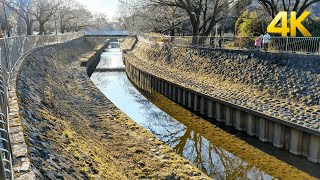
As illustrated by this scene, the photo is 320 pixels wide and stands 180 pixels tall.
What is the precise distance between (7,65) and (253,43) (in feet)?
48.4

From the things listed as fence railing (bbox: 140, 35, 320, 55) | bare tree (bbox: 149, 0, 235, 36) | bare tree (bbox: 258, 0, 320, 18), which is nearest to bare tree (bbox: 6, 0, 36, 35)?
bare tree (bbox: 149, 0, 235, 36)

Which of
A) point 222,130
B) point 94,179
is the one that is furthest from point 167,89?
point 94,179

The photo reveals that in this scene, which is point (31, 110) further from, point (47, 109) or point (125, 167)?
point (125, 167)

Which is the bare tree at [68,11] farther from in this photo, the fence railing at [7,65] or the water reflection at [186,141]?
the water reflection at [186,141]

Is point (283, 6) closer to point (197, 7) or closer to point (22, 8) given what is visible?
point (197, 7)

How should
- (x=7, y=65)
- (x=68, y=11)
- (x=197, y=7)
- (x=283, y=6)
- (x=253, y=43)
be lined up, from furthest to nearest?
(x=68, y=11), (x=197, y=7), (x=283, y=6), (x=253, y=43), (x=7, y=65)

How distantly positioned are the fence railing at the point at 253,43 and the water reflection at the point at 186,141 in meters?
6.41

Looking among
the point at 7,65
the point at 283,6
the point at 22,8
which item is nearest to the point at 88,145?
the point at 7,65

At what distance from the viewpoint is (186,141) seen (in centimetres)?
1189

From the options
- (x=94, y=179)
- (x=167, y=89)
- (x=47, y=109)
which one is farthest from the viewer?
(x=167, y=89)

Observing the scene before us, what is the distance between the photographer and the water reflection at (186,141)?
9172 millimetres

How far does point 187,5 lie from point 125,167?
2023cm

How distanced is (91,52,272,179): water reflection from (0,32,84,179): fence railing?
246 inches

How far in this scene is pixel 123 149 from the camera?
27.5 feet
